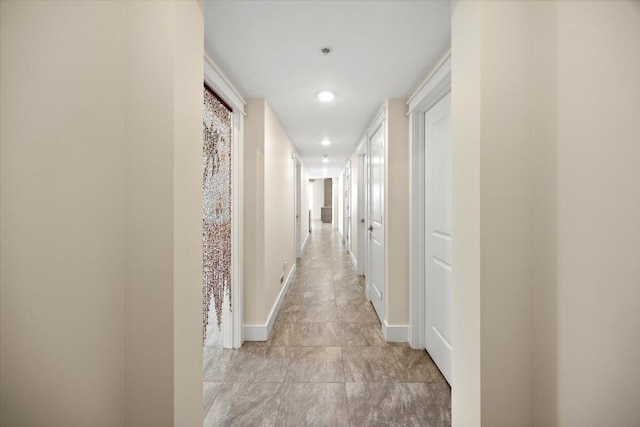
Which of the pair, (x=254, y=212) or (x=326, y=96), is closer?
(x=326, y=96)

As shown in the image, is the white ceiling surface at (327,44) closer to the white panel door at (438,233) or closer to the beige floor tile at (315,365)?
the white panel door at (438,233)

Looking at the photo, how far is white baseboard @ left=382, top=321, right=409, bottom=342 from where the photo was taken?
2777 mm

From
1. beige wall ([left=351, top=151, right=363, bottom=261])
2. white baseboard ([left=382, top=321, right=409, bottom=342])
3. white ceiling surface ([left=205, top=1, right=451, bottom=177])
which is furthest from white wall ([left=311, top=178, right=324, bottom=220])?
white baseboard ([left=382, top=321, right=409, bottom=342])

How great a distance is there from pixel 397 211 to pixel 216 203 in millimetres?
1601

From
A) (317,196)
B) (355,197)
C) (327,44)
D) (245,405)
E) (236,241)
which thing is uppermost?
(327,44)

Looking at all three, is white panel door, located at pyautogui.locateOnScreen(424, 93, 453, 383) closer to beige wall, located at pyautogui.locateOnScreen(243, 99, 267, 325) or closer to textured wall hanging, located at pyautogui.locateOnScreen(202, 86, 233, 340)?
beige wall, located at pyautogui.locateOnScreen(243, 99, 267, 325)

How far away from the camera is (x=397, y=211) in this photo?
2801mm

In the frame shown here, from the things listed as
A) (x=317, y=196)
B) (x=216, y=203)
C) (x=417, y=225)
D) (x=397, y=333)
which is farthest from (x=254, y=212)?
(x=317, y=196)

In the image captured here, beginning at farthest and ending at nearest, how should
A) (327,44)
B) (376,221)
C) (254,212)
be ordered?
1. (376,221)
2. (254,212)
3. (327,44)
